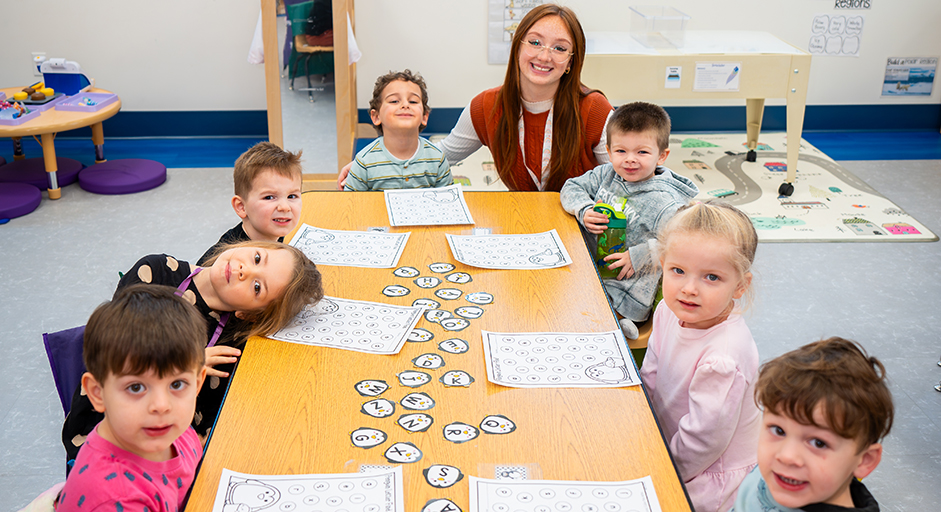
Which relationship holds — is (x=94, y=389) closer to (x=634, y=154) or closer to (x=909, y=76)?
(x=634, y=154)

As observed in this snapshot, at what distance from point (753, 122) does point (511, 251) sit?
10.3 ft

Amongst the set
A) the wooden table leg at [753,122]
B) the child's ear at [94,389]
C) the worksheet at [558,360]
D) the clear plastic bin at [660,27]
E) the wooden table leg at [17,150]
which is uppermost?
the clear plastic bin at [660,27]

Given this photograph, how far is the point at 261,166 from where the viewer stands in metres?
1.83

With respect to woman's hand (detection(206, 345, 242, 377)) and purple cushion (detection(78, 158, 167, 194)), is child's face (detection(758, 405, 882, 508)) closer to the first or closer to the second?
woman's hand (detection(206, 345, 242, 377))

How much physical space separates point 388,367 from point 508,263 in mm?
504

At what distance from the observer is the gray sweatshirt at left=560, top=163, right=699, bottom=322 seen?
1868 millimetres

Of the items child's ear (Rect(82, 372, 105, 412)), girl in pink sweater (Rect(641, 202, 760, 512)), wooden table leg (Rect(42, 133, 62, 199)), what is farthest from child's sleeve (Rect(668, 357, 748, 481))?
wooden table leg (Rect(42, 133, 62, 199))

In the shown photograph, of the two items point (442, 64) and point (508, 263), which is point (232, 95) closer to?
point (442, 64)

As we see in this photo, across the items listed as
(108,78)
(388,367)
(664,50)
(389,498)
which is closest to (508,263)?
(388,367)

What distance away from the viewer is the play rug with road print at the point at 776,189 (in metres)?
3.50

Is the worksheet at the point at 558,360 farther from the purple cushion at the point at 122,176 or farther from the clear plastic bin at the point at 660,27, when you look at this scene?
the purple cushion at the point at 122,176

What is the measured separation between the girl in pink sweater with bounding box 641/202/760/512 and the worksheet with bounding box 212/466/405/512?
54cm

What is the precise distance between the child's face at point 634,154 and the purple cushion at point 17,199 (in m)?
2.95

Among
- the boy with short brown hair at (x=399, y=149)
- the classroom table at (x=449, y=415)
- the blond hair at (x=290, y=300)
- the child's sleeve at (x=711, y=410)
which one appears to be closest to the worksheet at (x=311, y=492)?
the classroom table at (x=449, y=415)
